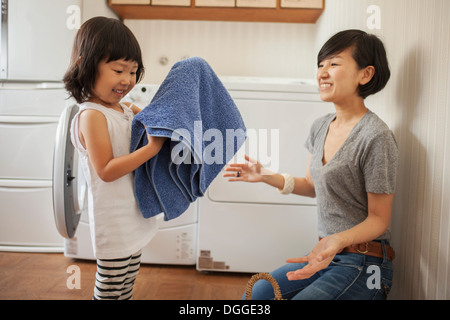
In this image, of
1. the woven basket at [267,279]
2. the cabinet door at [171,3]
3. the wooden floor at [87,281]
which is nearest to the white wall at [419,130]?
the woven basket at [267,279]

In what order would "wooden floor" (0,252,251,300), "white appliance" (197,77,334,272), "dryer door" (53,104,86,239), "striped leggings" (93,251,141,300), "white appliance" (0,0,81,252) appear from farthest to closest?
1. "white appliance" (0,0,81,252)
2. "white appliance" (197,77,334,272)
3. "wooden floor" (0,252,251,300)
4. "dryer door" (53,104,86,239)
5. "striped leggings" (93,251,141,300)

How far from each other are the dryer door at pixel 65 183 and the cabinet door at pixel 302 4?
1203 mm

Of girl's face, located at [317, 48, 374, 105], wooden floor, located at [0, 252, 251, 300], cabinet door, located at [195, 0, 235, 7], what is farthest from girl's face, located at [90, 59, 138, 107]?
cabinet door, located at [195, 0, 235, 7]

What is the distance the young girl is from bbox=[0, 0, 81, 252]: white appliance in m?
0.97

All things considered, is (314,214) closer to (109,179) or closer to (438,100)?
(438,100)

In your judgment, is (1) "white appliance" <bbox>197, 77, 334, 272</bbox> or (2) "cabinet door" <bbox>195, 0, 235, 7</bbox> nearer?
(1) "white appliance" <bbox>197, 77, 334, 272</bbox>

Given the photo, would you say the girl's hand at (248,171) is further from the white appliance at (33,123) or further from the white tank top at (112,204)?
the white appliance at (33,123)

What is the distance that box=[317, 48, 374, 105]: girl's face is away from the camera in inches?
28.2

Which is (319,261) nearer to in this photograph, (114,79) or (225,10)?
(114,79)

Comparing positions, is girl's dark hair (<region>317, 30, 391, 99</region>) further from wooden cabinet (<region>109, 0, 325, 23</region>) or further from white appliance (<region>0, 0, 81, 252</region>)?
white appliance (<region>0, 0, 81, 252</region>)

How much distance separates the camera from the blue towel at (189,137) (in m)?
0.61

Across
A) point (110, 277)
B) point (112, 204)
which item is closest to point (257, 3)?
point (112, 204)
